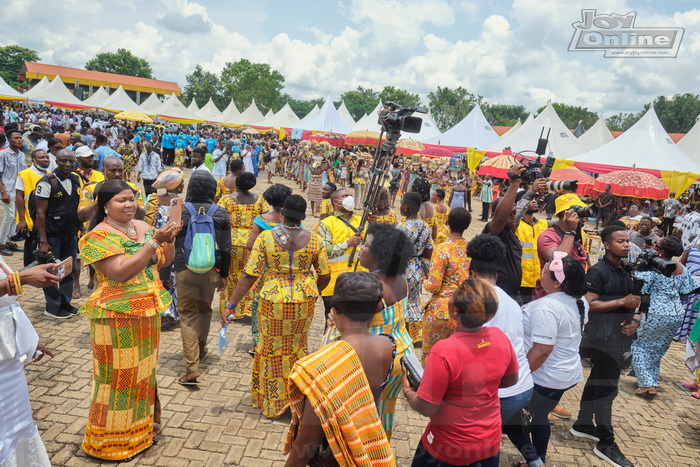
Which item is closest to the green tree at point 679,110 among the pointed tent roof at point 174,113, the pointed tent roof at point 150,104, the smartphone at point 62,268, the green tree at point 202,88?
the pointed tent roof at point 174,113

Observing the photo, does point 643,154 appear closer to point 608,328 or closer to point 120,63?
point 608,328

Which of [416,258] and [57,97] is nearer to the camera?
Result: [416,258]

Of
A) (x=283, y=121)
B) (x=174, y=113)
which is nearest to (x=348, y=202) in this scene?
(x=283, y=121)

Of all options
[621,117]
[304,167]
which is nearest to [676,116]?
[621,117]

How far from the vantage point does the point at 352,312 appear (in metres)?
2.15

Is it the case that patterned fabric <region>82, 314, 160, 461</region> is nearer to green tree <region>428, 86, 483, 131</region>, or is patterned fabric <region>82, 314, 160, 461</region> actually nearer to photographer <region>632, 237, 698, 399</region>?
photographer <region>632, 237, 698, 399</region>

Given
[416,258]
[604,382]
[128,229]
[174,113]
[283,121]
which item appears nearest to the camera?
[128,229]

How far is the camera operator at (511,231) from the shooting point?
4000 millimetres

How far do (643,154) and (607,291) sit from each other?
45.5 ft

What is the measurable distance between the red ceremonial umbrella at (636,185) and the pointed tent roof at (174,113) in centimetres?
2984

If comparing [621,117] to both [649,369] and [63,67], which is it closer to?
[649,369]

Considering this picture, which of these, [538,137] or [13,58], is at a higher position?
[13,58]

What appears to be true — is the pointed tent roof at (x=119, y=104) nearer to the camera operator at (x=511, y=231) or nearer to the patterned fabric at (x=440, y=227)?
the patterned fabric at (x=440, y=227)

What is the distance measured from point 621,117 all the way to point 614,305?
7703cm
